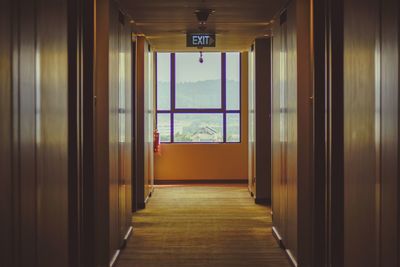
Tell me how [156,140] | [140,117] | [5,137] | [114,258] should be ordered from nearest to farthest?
[5,137] < [114,258] < [140,117] < [156,140]

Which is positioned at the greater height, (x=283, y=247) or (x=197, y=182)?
(x=197, y=182)

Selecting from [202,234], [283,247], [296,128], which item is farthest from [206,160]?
[296,128]

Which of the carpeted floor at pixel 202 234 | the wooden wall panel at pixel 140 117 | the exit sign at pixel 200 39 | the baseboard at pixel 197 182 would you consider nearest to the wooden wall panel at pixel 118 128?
the carpeted floor at pixel 202 234

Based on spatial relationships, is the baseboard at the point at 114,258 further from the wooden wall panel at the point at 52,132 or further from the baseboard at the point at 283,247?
the wooden wall panel at the point at 52,132

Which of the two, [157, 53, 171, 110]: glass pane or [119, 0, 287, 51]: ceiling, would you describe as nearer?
[119, 0, 287, 51]: ceiling

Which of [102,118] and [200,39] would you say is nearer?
[102,118]

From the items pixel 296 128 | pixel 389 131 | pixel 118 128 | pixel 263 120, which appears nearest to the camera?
pixel 389 131

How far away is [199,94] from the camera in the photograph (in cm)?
1271

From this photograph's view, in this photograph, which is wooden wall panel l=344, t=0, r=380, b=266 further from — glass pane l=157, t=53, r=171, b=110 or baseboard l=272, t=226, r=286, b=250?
glass pane l=157, t=53, r=171, b=110

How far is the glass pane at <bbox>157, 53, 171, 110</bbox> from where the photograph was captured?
1265cm

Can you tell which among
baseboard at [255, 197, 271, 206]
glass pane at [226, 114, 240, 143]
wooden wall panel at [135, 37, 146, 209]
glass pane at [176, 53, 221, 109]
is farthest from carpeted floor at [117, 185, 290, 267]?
glass pane at [176, 53, 221, 109]

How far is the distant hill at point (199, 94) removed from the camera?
12.6 metres

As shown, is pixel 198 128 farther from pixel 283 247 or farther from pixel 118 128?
pixel 118 128

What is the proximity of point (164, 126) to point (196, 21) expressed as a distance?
5.44 meters
